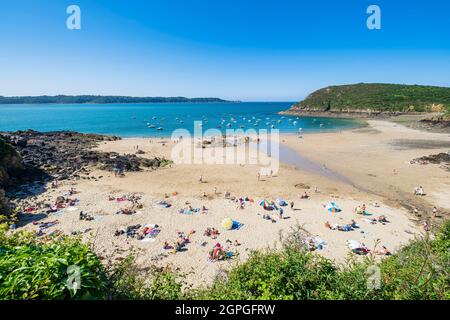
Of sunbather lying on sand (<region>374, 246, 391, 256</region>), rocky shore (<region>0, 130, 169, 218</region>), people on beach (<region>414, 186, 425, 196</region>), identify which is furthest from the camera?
rocky shore (<region>0, 130, 169, 218</region>)

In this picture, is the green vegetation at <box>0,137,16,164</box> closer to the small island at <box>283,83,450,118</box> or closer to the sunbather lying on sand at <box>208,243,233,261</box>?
the sunbather lying on sand at <box>208,243,233,261</box>

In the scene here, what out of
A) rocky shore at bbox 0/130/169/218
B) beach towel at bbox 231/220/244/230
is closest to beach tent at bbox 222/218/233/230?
beach towel at bbox 231/220/244/230

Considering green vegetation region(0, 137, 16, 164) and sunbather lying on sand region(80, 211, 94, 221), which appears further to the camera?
green vegetation region(0, 137, 16, 164)

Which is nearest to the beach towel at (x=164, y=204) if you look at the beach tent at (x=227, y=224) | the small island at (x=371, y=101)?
the beach tent at (x=227, y=224)

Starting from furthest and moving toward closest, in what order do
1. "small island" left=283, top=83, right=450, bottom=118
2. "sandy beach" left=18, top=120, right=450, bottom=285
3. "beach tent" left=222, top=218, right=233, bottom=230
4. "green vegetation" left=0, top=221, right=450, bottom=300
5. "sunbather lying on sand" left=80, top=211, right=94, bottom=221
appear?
"small island" left=283, top=83, right=450, bottom=118 < "sunbather lying on sand" left=80, top=211, right=94, bottom=221 < "beach tent" left=222, top=218, right=233, bottom=230 < "sandy beach" left=18, top=120, right=450, bottom=285 < "green vegetation" left=0, top=221, right=450, bottom=300

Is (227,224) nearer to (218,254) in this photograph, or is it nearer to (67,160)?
(218,254)

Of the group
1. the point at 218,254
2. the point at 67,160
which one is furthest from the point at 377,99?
the point at 218,254

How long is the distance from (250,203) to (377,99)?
116m

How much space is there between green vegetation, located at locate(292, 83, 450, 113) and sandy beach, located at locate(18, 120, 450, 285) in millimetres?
74776

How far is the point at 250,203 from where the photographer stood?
20.8 m

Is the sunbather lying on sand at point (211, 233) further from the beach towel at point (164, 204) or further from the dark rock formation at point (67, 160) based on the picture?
the dark rock formation at point (67, 160)

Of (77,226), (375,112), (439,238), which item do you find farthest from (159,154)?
(375,112)

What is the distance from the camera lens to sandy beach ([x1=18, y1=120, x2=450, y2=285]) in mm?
14867
